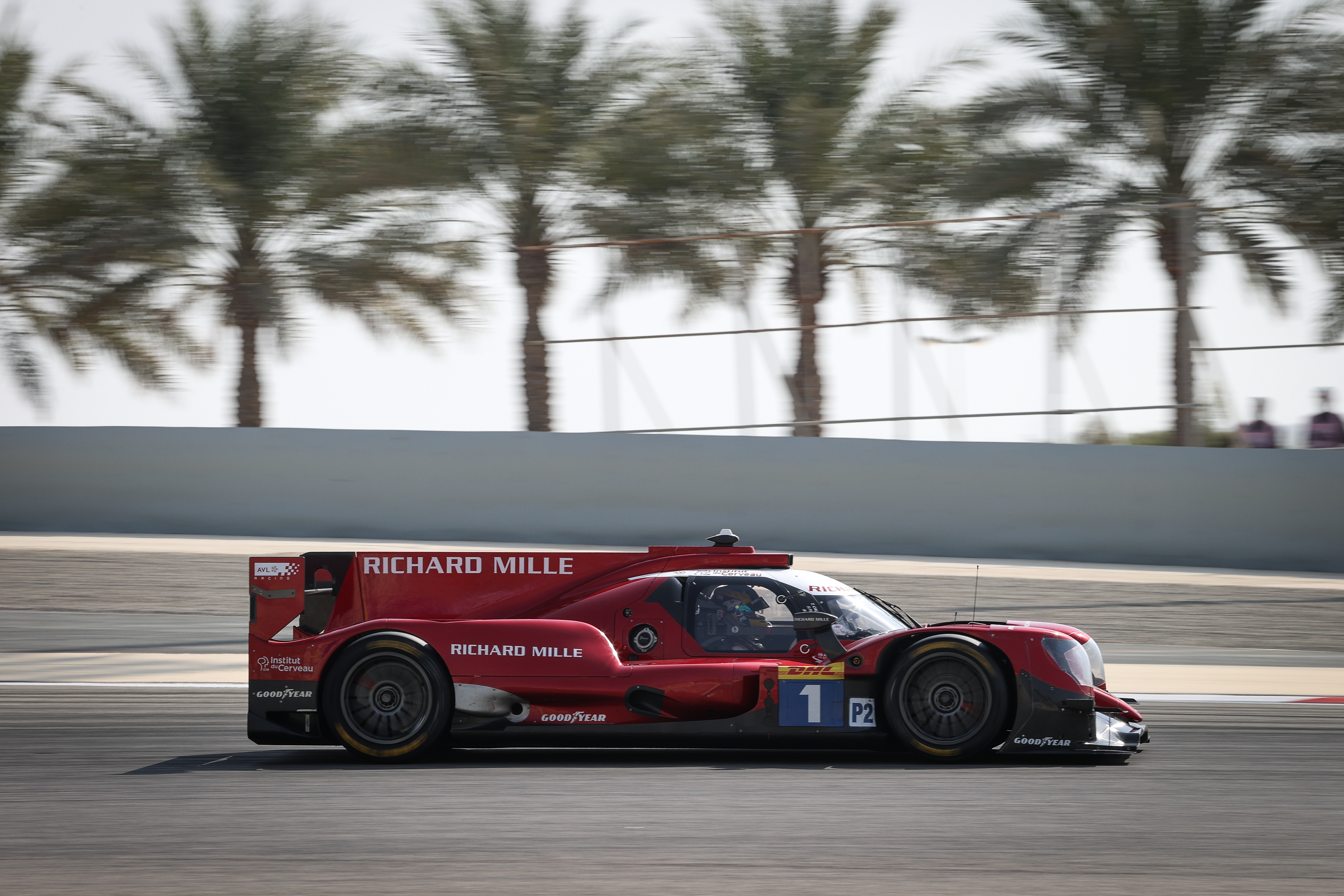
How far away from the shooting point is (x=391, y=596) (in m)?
8.21

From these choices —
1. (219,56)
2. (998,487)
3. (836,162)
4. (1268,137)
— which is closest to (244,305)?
(219,56)

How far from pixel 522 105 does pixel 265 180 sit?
3851mm

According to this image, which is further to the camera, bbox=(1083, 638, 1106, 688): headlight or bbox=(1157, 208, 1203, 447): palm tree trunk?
bbox=(1157, 208, 1203, 447): palm tree trunk

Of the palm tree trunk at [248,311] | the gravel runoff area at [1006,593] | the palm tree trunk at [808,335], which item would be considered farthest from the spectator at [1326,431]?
the palm tree trunk at [248,311]

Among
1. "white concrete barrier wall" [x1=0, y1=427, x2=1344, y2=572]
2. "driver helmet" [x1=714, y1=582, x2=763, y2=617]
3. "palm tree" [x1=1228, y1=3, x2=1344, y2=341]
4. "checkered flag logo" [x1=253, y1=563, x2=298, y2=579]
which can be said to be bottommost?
→ "driver helmet" [x1=714, y1=582, x2=763, y2=617]

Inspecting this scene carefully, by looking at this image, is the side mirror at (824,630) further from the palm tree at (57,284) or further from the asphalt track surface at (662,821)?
the palm tree at (57,284)

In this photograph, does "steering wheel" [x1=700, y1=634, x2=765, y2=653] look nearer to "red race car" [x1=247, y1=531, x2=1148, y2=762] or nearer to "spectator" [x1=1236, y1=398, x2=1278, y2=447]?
"red race car" [x1=247, y1=531, x2=1148, y2=762]

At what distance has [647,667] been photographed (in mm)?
7738

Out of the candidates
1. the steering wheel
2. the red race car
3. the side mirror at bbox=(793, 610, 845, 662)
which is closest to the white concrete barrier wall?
the red race car

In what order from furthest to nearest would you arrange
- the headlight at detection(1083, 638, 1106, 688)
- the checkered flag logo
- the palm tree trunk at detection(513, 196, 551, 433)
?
1. the palm tree trunk at detection(513, 196, 551, 433)
2. the checkered flag logo
3. the headlight at detection(1083, 638, 1106, 688)

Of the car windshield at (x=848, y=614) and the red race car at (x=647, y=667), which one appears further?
the car windshield at (x=848, y=614)

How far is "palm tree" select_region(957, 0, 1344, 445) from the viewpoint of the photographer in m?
20.2

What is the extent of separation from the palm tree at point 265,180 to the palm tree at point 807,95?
15.8 ft

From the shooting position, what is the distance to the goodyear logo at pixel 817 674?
7.61 meters
